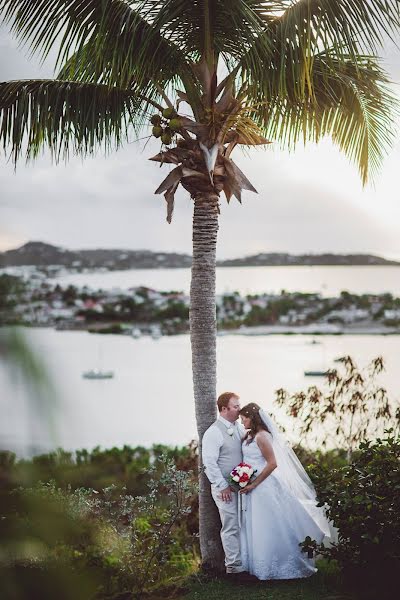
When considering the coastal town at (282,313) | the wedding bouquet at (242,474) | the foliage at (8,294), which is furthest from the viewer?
the coastal town at (282,313)

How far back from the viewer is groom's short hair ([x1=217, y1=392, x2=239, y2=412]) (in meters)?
7.55

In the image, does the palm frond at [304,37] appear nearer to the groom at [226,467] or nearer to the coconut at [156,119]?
the coconut at [156,119]

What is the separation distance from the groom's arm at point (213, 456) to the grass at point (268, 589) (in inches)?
36.0

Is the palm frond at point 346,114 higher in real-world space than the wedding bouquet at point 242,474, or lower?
higher

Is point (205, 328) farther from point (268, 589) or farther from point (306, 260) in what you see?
point (306, 260)

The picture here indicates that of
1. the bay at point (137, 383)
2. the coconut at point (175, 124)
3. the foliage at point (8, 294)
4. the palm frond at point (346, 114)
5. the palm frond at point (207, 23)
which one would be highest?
the palm frond at point (207, 23)

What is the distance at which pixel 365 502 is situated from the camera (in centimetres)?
689

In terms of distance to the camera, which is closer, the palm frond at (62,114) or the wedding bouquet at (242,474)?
the wedding bouquet at (242,474)

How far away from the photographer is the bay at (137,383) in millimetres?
786

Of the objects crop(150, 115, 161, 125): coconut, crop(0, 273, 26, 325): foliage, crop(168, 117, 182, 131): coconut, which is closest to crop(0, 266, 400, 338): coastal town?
crop(150, 115, 161, 125): coconut

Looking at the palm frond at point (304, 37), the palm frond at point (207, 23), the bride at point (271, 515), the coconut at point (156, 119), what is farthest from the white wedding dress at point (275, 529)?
the palm frond at point (207, 23)

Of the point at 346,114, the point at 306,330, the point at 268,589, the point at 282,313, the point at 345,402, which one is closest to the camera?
the point at 268,589

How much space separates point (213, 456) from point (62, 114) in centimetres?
363

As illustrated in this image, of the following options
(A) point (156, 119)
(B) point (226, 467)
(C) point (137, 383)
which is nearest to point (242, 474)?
(B) point (226, 467)
